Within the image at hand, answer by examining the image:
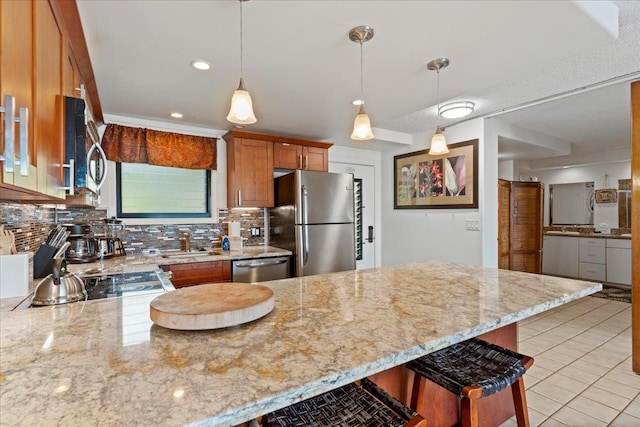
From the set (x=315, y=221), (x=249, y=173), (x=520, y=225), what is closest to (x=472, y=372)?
(x=315, y=221)

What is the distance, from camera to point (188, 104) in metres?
2.86

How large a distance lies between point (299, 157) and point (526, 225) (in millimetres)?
3469

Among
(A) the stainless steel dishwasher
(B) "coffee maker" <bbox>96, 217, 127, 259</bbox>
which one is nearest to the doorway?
(A) the stainless steel dishwasher

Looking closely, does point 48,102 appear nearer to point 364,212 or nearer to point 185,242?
point 185,242

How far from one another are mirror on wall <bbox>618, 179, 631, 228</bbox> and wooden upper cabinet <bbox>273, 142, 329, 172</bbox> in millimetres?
5544

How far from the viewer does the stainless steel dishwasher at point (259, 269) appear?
10.2 ft

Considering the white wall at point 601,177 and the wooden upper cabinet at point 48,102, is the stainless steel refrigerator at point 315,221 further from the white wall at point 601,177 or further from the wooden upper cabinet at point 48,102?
the white wall at point 601,177

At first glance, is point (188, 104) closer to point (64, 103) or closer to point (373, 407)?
point (64, 103)

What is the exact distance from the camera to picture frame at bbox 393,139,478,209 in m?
3.64

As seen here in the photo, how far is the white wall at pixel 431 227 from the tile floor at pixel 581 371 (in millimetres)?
1054

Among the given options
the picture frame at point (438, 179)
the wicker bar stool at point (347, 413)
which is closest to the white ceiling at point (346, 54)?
the picture frame at point (438, 179)

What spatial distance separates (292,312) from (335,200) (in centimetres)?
261

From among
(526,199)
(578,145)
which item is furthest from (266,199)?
(578,145)

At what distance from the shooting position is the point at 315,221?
11.7 feet
